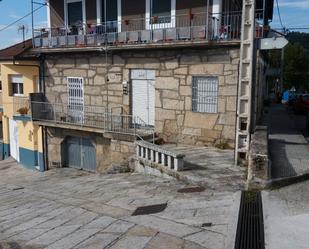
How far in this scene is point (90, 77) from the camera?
17219 mm

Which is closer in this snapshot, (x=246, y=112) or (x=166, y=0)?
(x=246, y=112)

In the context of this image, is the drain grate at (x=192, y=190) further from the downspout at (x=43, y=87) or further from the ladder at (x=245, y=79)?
the downspout at (x=43, y=87)

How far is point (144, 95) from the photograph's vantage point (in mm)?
15750

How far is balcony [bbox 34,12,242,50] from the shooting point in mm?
13539

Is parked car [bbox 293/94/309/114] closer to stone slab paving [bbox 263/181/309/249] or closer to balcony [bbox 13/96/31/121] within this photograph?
balcony [bbox 13/96/31/121]

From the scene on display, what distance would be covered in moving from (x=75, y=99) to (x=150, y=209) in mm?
Answer: 11052

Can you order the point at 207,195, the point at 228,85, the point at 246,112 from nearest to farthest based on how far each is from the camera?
the point at 207,195, the point at 246,112, the point at 228,85

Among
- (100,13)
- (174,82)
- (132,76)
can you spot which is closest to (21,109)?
(100,13)

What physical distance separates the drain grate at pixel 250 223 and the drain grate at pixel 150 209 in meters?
1.60

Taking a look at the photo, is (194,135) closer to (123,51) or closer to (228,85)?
(228,85)

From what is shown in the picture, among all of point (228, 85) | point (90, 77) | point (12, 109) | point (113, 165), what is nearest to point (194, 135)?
point (228, 85)

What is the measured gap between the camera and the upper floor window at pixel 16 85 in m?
20.9

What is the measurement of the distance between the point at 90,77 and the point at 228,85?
6578mm

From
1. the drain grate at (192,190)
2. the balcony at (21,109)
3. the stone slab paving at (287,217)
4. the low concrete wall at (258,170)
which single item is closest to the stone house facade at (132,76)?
the balcony at (21,109)
